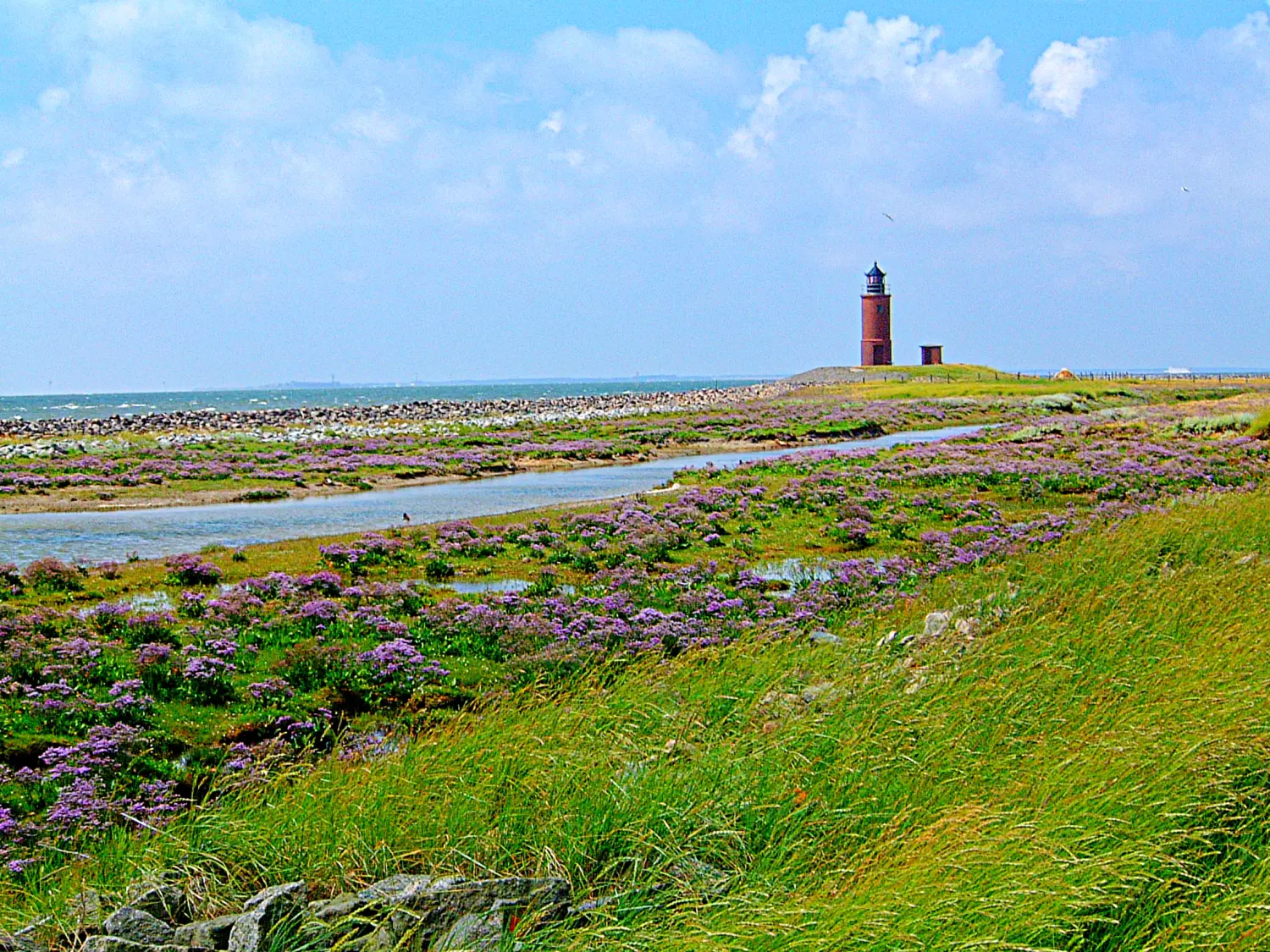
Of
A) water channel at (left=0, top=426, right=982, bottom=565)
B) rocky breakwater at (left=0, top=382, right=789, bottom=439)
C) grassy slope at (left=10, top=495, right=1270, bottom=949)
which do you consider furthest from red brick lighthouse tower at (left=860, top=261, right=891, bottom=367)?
grassy slope at (left=10, top=495, right=1270, bottom=949)

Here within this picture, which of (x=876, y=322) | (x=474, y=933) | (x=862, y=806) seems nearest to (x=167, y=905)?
(x=474, y=933)

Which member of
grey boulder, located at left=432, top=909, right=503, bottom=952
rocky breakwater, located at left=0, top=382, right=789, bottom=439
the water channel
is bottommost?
the water channel

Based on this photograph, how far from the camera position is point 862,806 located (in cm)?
641

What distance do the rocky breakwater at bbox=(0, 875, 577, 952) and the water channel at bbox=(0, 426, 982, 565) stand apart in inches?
768

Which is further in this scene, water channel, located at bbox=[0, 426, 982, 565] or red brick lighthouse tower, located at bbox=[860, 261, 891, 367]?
red brick lighthouse tower, located at bbox=[860, 261, 891, 367]

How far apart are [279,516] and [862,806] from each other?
26.9m

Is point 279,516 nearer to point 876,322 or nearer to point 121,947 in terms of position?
point 121,947

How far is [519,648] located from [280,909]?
27.3 feet

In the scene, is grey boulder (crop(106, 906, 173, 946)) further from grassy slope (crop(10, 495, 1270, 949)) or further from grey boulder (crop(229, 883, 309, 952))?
grassy slope (crop(10, 495, 1270, 949))

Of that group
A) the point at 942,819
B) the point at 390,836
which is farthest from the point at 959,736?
the point at 390,836

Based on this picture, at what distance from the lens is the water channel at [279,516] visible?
2514cm

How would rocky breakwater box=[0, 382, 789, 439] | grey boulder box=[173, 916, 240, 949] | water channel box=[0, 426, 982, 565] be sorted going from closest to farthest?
grey boulder box=[173, 916, 240, 949] < water channel box=[0, 426, 982, 565] < rocky breakwater box=[0, 382, 789, 439]

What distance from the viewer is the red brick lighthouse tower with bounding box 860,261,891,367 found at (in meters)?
135

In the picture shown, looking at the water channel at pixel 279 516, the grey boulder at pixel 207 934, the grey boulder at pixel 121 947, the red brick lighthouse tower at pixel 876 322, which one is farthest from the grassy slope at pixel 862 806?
the red brick lighthouse tower at pixel 876 322
